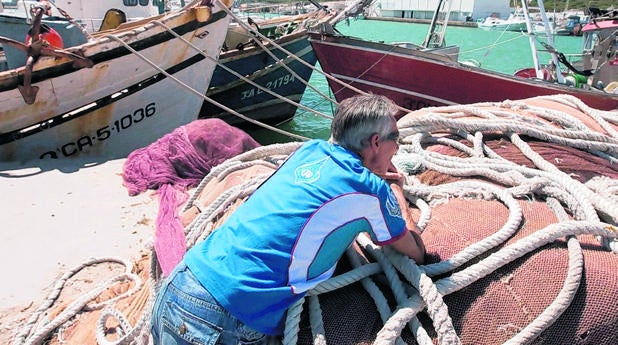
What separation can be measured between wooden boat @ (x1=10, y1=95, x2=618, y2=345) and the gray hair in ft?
1.54

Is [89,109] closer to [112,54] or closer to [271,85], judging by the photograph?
[112,54]

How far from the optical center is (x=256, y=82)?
10.5m

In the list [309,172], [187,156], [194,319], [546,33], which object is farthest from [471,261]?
[546,33]

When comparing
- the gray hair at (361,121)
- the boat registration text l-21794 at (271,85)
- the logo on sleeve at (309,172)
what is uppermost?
the gray hair at (361,121)

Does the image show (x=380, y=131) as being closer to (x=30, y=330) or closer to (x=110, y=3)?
(x=30, y=330)

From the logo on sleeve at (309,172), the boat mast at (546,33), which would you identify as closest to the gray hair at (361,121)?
the logo on sleeve at (309,172)

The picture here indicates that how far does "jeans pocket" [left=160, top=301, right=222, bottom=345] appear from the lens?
1.66 m

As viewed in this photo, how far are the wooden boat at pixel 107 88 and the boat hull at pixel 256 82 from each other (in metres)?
2.39

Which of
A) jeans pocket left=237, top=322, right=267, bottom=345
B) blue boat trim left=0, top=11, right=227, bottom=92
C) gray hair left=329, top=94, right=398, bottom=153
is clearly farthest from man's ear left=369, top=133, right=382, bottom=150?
blue boat trim left=0, top=11, right=227, bottom=92

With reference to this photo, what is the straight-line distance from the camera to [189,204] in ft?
10.3

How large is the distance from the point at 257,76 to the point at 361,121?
350 inches

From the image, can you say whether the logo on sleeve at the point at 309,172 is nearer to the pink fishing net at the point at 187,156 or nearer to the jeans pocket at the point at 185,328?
the jeans pocket at the point at 185,328

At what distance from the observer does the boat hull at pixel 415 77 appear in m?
7.25

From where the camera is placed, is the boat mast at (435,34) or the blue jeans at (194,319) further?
the boat mast at (435,34)
